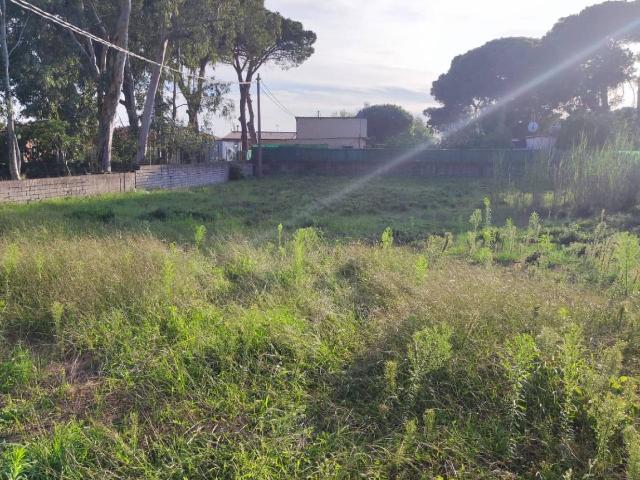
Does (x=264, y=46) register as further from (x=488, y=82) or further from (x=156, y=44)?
(x=488, y=82)

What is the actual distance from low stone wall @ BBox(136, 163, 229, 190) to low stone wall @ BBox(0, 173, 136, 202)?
583 mm

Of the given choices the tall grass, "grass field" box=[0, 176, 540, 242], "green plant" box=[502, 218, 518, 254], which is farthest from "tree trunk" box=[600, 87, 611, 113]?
the tall grass

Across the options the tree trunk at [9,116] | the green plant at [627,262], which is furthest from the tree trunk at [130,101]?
the green plant at [627,262]

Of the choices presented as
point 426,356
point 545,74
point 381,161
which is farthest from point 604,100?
point 426,356

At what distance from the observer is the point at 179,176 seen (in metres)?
17.8

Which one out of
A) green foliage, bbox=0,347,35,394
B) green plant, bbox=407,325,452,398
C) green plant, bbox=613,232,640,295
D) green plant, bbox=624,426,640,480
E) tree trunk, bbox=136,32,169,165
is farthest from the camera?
tree trunk, bbox=136,32,169,165

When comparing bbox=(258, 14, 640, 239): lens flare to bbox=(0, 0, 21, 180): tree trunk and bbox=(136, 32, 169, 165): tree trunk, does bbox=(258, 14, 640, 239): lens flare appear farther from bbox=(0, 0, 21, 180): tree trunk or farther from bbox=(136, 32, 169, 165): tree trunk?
bbox=(0, 0, 21, 180): tree trunk

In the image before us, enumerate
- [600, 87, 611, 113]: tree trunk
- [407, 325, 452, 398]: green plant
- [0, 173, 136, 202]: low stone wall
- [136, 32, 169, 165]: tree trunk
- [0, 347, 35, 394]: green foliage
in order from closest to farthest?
[407, 325, 452, 398]: green plant → [0, 347, 35, 394]: green foliage → [0, 173, 136, 202]: low stone wall → [136, 32, 169, 165]: tree trunk → [600, 87, 611, 113]: tree trunk

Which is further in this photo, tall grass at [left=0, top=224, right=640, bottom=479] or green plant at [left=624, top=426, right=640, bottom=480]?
tall grass at [left=0, top=224, right=640, bottom=479]

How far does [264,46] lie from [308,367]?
24.2 m

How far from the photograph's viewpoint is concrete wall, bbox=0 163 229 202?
438 inches

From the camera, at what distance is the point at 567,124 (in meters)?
25.2

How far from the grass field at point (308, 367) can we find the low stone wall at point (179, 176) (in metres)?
11.3

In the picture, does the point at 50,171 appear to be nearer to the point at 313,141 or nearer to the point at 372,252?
the point at 372,252
